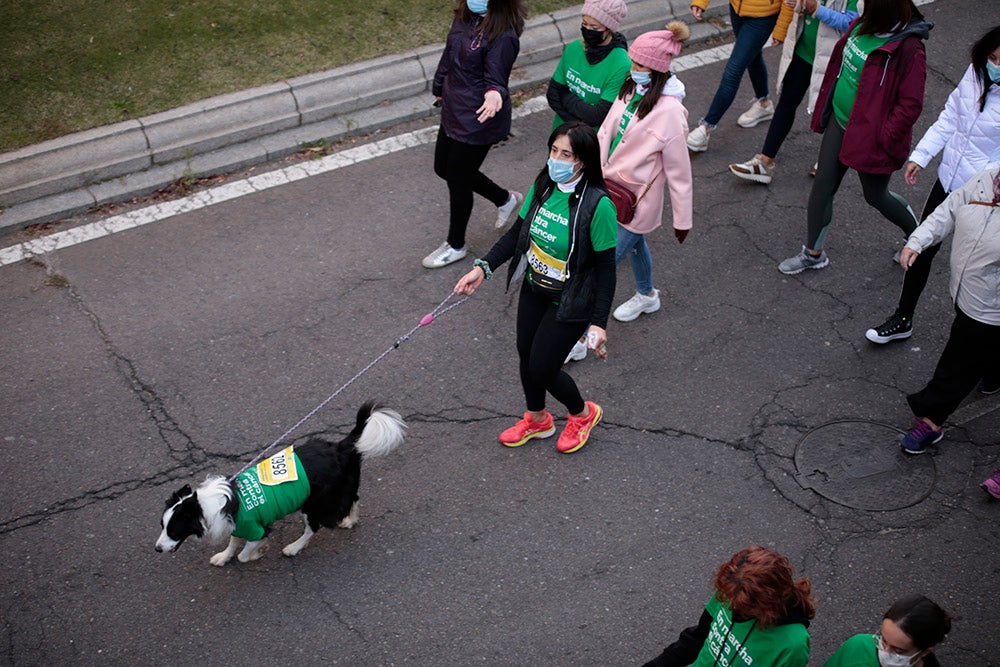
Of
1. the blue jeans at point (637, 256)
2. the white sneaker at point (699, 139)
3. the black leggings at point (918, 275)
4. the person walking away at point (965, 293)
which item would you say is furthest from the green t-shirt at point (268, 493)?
the white sneaker at point (699, 139)

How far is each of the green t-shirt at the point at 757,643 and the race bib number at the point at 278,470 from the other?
1986mm

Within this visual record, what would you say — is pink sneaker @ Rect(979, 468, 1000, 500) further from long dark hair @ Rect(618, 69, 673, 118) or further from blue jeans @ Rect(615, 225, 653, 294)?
long dark hair @ Rect(618, 69, 673, 118)

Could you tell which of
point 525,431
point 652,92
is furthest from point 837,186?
point 525,431

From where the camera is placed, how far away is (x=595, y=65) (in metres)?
5.56

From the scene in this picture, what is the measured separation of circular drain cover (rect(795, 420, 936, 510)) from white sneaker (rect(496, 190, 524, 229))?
2.61 meters

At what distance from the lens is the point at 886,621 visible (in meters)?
3.31

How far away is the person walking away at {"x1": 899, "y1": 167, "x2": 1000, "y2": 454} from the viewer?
4.42m

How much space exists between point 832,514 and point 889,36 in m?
2.70

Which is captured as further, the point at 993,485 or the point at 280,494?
the point at 993,485

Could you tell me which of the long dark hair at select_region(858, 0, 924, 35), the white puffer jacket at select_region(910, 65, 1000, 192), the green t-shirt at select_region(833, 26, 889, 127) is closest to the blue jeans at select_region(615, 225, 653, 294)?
the green t-shirt at select_region(833, 26, 889, 127)

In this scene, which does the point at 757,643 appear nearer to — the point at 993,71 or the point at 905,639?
the point at 905,639

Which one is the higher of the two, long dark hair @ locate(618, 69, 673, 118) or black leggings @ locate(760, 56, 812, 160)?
long dark hair @ locate(618, 69, 673, 118)

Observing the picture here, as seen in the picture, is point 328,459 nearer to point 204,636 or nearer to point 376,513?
point 376,513

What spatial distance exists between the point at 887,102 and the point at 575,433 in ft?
8.62
